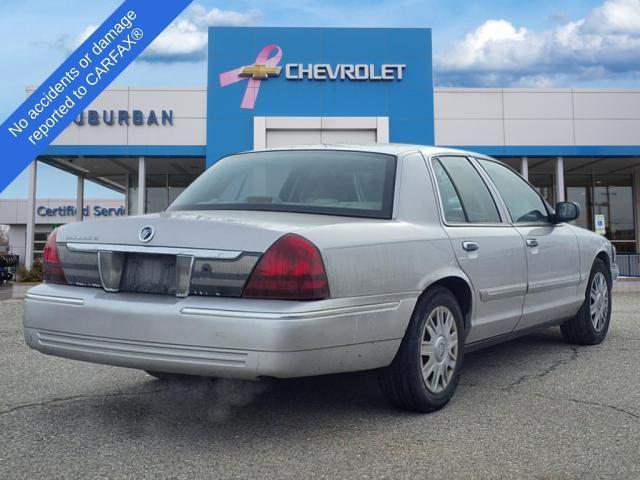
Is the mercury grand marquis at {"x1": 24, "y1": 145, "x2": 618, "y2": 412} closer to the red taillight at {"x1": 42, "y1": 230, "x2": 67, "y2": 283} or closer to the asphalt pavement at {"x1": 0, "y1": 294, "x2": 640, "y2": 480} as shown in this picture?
the red taillight at {"x1": 42, "y1": 230, "x2": 67, "y2": 283}

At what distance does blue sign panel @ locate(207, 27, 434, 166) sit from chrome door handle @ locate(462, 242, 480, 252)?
48.6 feet

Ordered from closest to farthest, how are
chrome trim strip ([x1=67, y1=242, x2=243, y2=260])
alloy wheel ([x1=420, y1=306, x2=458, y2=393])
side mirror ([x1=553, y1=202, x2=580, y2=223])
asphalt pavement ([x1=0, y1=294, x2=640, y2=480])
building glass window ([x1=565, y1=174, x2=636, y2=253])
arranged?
1. asphalt pavement ([x1=0, y1=294, x2=640, y2=480])
2. chrome trim strip ([x1=67, y1=242, x2=243, y2=260])
3. alloy wheel ([x1=420, y1=306, x2=458, y2=393])
4. side mirror ([x1=553, y1=202, x2=580, y2=223])
5. building glass window ([x1=565, y1=174, x2=636, y2=253])

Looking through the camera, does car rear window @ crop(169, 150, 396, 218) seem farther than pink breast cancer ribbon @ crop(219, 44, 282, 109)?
No

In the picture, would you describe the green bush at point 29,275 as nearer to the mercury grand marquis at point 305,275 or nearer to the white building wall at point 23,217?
the mercury grand marquis at point 305,275

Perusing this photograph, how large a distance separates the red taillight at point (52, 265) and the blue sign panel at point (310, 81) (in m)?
15.2

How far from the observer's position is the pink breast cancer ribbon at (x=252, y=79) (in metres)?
18.4

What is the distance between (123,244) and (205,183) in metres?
1.08

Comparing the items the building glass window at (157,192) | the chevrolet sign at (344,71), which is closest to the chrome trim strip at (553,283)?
the chevrolet sign at (344,71)

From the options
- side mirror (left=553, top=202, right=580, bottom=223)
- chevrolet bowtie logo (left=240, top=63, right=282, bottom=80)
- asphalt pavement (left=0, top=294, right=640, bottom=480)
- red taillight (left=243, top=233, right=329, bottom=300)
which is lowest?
asphalt pavement (left=0, top=294, right=640, bottom=480)

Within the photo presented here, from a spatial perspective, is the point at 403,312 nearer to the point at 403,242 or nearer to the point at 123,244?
the point at 403,242

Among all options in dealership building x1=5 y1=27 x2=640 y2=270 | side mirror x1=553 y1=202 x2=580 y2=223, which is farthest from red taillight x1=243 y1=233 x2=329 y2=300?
dealership building x1=5 y1=27 x2=640 y2=270

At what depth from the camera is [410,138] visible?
18422 mm

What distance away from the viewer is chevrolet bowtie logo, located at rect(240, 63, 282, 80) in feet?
60.1

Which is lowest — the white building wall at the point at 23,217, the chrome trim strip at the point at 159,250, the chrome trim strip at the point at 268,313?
the chrome trim strip at the point at 268,313
